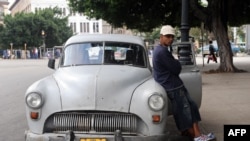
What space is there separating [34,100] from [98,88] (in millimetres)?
862

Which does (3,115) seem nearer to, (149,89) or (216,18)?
(149,89)

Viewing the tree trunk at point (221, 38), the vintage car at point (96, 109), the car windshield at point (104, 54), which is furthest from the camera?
the tree trunk at point (221, 38)

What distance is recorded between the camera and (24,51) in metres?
69.6

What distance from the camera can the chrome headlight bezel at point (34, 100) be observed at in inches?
223

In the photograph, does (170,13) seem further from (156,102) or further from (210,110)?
(156,102)

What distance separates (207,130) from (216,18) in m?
14.4

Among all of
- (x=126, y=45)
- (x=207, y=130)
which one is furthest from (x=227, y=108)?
(x=126, y=45)

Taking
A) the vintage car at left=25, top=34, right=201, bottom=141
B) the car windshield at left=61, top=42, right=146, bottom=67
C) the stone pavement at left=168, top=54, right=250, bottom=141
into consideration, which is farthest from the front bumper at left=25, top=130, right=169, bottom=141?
the car windshield at left=61, top=42, right=146, bottom=67

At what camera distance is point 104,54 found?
6914 mm

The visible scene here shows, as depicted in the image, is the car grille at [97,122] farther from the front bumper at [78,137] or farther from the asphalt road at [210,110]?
the asphalt road at [210,110]

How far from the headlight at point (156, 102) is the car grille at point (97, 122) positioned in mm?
276

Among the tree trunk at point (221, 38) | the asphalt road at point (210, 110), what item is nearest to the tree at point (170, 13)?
the tree trunk at point (221, 38)

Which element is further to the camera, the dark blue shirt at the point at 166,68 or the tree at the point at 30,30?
the tree at the point at 30,30

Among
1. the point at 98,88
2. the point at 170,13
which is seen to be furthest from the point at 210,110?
the point at 170,13
